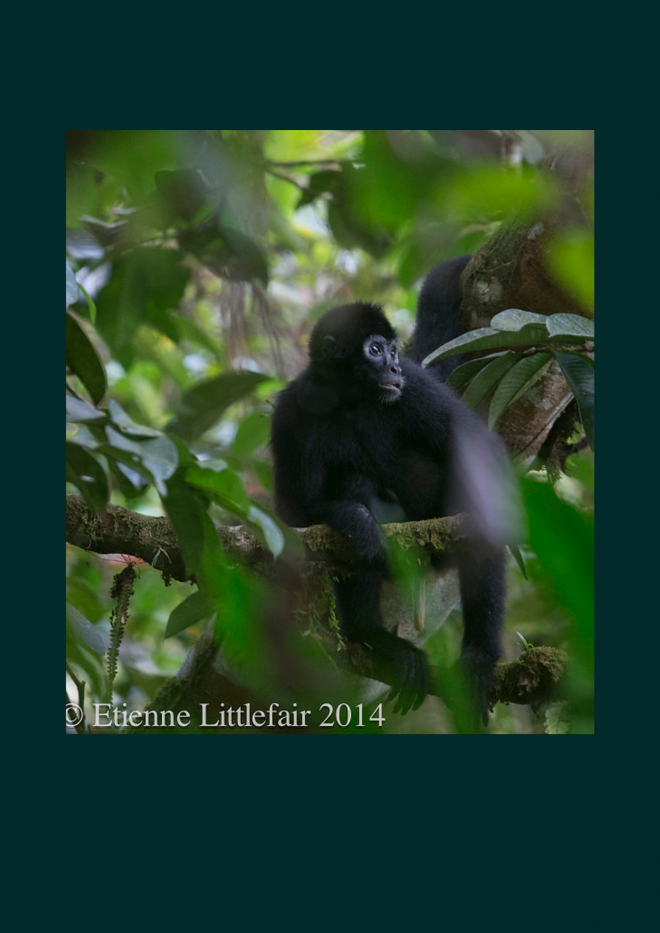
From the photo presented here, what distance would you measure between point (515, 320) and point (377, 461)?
3.55 feet

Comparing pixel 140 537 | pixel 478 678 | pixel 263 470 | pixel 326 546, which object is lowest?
pixel 478 678

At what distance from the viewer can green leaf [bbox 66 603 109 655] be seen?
2.57 m

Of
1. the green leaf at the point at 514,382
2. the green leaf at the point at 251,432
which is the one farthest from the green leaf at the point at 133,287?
the green leaf at the point at 514,382

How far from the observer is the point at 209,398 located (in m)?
4.42

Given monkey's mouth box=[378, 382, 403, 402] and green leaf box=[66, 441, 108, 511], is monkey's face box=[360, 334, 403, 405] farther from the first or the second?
green leaf box=[66, 441, 108, 511]

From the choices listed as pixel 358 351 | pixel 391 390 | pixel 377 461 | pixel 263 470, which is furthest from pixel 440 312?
pixel 263 470

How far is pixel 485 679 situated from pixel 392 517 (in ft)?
2.53

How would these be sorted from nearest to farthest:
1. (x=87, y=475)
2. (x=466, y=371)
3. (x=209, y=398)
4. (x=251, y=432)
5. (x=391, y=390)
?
1. (x=87, y=475)
2. (x=466, y=371)
3. (x=391, y=390)
4. (x=251, y=432)
5. (x=209, y=398)

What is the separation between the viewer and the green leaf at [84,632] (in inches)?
101

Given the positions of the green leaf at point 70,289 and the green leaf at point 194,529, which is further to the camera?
the green leaf at point 70,289

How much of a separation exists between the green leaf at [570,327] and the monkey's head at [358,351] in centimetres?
99

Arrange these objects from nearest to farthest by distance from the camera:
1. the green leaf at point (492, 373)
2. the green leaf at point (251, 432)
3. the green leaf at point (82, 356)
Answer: the green leaf at point (82, 356) < the green leaf at point (492, 373) < the green leaf at point (251, 432)

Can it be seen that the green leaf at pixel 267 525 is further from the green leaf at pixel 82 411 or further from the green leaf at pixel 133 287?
the green leaf at pixel 133 287

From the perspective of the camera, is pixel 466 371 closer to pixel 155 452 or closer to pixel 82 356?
pixel 82 356
